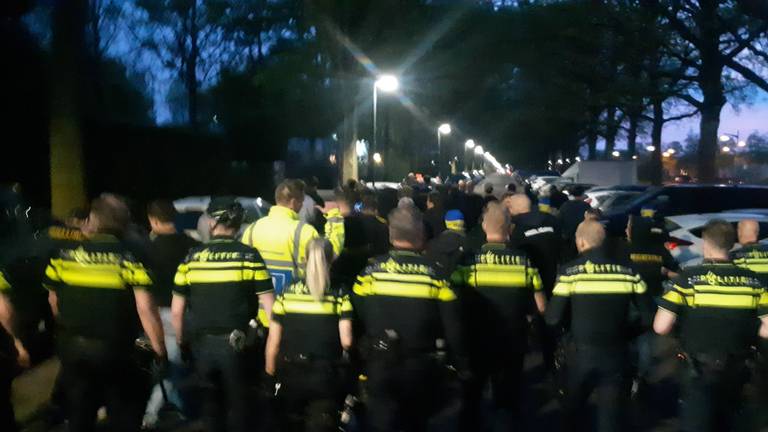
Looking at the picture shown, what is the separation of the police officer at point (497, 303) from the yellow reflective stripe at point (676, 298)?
103cm

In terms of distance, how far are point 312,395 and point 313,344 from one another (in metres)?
0.30

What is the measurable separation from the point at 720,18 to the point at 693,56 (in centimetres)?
439

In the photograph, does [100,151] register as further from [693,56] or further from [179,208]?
[693,56]

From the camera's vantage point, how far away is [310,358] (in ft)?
17.0

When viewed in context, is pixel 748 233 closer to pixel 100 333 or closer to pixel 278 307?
pixel 278 307

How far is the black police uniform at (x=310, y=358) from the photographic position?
512 centimetres

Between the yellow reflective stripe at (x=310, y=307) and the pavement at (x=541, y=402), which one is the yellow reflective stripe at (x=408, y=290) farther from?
the pavement at (x=541, y=402)

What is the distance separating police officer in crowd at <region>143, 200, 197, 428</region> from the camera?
22.2 ft

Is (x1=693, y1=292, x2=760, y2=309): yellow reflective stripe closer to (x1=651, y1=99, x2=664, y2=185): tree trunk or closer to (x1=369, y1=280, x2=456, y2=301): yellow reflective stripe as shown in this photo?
(x1=369, y1=280, x2=456, y2=301): yellow reflective stripe

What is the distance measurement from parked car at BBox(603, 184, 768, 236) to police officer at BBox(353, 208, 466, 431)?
11504 mm

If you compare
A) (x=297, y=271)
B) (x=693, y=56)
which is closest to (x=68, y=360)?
(x=297, y=271)

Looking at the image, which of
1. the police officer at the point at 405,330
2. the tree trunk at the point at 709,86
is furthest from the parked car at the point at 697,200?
the tree trunk at the point at 709,86

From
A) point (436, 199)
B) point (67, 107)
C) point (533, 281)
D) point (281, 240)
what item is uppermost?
point (67, 107)

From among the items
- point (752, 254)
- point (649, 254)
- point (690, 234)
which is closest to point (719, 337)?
point (752, 254)
